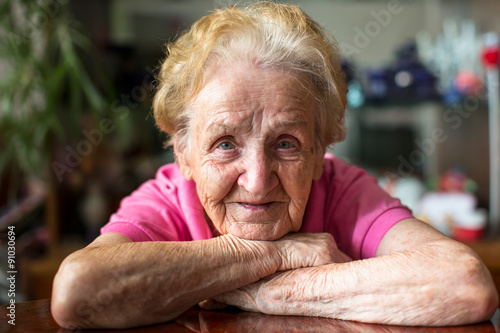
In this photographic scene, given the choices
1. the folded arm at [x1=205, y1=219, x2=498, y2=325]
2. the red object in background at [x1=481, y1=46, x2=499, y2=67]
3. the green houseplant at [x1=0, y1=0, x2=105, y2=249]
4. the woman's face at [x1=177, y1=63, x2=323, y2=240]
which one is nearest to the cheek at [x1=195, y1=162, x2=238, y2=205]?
the woman's face at [x1=177, y1=63, x2=323, y2=240]

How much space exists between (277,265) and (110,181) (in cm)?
241

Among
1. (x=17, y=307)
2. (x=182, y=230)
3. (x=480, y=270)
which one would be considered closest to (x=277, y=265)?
(x=182, y=230)

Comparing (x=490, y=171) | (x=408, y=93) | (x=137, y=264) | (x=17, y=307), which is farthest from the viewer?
(x=490, y=171)

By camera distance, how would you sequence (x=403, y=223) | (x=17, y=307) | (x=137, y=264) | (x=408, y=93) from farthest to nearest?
(x=408, y=93)
(x=403, y=223)
(x=17, y=307)
(x=137, y=264)

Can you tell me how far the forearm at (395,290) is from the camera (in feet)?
3.12

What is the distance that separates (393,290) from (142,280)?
0.50 meters

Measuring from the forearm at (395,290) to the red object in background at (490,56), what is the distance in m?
2.53

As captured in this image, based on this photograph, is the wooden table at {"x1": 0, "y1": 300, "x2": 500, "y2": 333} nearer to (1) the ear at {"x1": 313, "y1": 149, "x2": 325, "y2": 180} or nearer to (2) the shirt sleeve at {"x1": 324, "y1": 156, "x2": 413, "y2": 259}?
(2) the shirt sleeve at {"x1": 324, "y1": 156, "x2": 413, "y2": 259}

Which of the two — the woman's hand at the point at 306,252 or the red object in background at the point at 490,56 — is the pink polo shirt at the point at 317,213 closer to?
the woman's hand at the point at 306,252

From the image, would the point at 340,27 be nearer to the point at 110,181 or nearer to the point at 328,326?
the point at 110,181

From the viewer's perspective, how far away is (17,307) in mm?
1049

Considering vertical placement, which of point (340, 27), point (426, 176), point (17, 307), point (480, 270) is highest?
point (340, 27)

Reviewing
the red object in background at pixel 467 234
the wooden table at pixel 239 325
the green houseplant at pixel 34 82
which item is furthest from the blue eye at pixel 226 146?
the red object in background at pixel 467 234

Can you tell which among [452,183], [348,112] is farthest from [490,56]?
[348,112]
